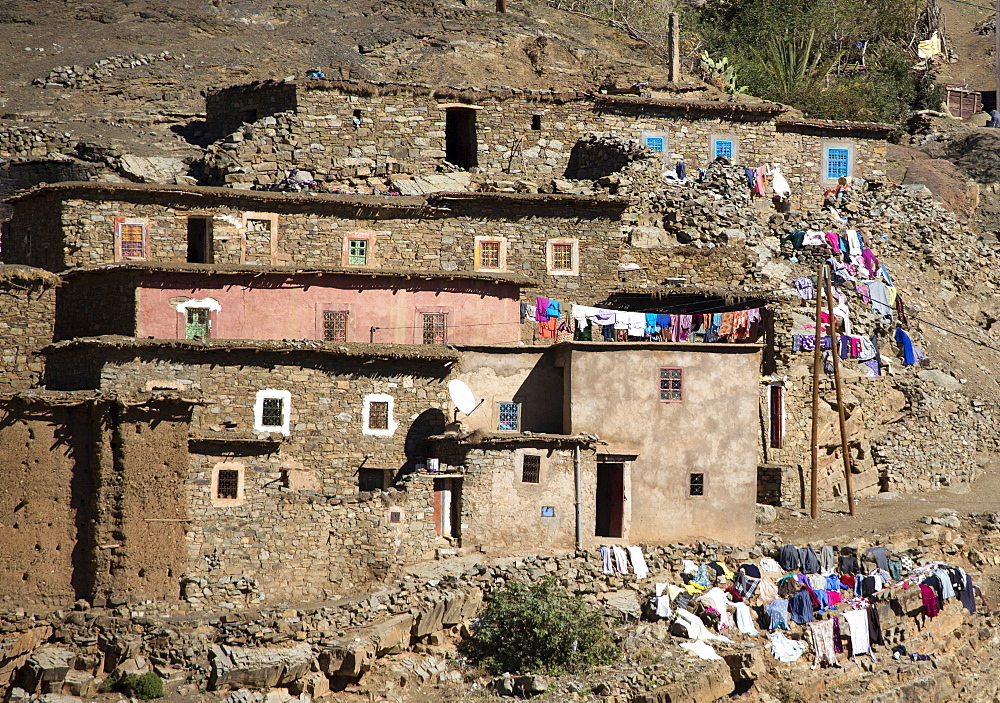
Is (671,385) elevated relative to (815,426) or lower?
elevated

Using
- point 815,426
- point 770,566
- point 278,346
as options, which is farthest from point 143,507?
point 815,426

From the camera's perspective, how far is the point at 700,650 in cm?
3584

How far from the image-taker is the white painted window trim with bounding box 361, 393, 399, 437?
37.7 meters

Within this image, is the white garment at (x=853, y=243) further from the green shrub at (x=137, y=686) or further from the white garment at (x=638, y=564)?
the green shrub at (x=137, y=686)

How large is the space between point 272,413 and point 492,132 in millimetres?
15247

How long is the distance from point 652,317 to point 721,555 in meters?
7.54

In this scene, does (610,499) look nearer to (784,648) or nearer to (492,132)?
(784,648)

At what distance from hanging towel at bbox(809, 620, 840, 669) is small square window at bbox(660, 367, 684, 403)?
252 inches

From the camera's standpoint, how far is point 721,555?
125 ft

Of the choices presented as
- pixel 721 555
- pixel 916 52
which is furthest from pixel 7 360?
pixel 916 52

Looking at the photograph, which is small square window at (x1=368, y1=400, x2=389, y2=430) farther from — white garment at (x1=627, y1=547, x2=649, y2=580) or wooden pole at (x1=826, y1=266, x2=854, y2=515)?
wooden pole at (x1=826, y1=266, x2=854, y2=515)

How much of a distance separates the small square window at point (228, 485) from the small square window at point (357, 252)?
8.84m

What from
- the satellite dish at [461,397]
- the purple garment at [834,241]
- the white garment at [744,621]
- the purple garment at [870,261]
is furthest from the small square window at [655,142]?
the white garment at [744,621]

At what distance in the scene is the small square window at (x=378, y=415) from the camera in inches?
1486
